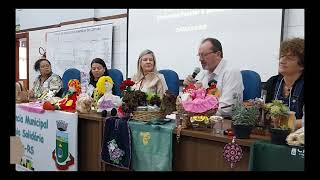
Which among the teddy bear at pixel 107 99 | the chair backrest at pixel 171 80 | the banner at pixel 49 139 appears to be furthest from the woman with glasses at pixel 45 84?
the chair backrest at pixel 171 80

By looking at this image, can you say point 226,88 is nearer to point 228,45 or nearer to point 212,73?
point 212,73

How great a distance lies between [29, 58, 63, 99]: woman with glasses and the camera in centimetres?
265

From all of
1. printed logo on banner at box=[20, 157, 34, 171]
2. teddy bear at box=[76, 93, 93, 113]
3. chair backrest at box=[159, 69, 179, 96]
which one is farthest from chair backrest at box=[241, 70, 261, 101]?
printed logo on banner at box=[20, 157, 34, 171]

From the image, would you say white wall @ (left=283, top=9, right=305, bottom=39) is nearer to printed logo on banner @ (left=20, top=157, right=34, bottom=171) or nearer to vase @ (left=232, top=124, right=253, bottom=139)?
vase @ (left=232, top=124, right=253, bottom=139)

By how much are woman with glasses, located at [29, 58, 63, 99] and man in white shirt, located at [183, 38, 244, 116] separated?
1.12 metres

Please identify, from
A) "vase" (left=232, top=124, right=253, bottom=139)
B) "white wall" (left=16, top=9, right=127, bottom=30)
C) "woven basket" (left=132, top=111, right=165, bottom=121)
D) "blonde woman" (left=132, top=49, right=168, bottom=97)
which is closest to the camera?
"vase" (left=232, top=124, right=253, bottom=139)

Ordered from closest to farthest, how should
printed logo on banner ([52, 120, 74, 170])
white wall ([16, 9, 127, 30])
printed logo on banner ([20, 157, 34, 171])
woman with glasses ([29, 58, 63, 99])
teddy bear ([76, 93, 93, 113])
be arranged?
printed logo on banner ([52, 120, 74, 170]), teddy bear ([76, 93, 93, 113]), printed logo on banner ([20, 157, 34, 171]), woman with glasses ([29, 58, 63, 99]), white wall ([16, 9, 127, 30])

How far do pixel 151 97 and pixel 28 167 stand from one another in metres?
1.10

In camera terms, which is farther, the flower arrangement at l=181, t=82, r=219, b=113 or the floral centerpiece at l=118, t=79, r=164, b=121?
the floral centerpiece at l=118, t=79, r=164, b=121

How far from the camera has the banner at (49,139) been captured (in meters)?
1.96

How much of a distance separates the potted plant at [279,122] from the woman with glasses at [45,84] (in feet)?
5.89

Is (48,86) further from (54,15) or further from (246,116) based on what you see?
(54,15)

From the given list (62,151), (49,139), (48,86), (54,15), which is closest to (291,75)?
(62,151)
